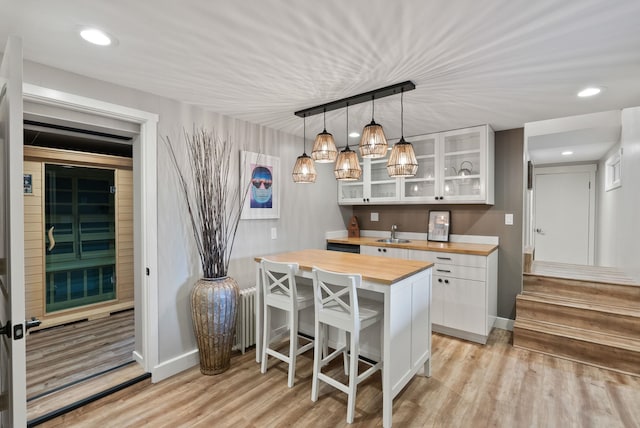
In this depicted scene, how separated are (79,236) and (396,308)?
391 centimetres

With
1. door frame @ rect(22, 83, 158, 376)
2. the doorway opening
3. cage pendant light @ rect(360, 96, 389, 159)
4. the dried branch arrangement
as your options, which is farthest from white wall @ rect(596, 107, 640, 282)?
the doorway opening

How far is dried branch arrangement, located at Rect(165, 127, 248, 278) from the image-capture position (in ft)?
8.35

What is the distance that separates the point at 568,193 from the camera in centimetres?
550

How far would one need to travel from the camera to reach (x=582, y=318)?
291 cm

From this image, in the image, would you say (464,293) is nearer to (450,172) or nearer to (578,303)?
(578,303)

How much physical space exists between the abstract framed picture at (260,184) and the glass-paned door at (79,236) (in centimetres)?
210

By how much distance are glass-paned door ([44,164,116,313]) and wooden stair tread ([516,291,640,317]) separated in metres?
4.91

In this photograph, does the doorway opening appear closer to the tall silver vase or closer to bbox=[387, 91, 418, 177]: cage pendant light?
the tall silver vase

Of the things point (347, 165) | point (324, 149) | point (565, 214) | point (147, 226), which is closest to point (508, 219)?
point (347, 165)

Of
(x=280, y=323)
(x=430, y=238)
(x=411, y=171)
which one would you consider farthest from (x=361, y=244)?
(x=411, y=171)

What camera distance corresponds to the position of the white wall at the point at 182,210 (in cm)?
214

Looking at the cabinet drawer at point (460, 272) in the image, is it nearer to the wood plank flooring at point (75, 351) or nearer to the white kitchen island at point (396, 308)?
the white kitchen island at point (396, 308)

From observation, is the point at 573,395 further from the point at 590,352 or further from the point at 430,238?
the point at 430,238

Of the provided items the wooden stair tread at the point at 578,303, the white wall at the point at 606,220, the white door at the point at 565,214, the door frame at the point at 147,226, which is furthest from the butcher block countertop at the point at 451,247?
the white door at the point at 565,214
